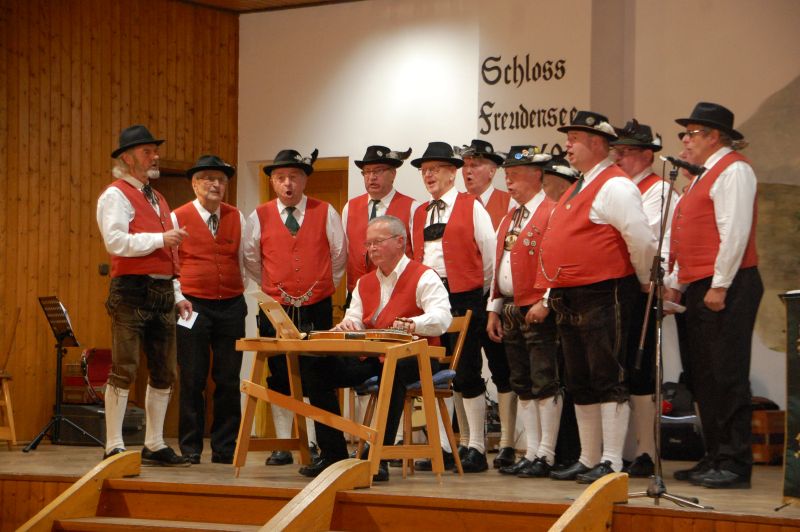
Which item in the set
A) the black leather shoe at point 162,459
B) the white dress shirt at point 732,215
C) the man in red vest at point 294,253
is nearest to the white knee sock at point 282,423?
the man in red vest at point 294,253

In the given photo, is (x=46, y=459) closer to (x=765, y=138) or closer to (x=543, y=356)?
(x=543, y=356)

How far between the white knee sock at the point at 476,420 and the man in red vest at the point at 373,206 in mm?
1041

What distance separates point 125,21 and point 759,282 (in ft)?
18.6

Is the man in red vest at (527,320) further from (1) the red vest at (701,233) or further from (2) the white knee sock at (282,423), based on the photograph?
(2) the white knee sock at (282,423)

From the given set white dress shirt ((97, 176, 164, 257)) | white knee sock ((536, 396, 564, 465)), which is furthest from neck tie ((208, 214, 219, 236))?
white knee sock ((536, 396, 564, 465))

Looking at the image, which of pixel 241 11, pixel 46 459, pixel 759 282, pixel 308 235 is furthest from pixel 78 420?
pixel 759 282

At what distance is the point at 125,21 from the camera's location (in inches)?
351

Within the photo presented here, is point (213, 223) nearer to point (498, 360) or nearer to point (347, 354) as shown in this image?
point (347, 354)

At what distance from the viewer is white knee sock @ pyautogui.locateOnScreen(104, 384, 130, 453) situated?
585cm

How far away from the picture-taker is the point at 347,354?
5234mm

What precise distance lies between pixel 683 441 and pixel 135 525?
361 centimetres

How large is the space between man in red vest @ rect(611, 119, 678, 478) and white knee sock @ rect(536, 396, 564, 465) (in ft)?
1.24

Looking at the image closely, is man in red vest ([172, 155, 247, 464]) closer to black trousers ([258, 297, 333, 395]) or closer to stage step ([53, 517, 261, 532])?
black trousers ([258, 297, 333, 395])

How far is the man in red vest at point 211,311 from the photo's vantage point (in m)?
6.38
